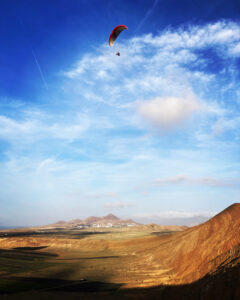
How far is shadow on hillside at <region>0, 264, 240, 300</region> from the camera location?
1623 cm

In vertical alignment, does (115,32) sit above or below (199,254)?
above

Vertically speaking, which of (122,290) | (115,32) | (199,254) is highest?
(115,32)

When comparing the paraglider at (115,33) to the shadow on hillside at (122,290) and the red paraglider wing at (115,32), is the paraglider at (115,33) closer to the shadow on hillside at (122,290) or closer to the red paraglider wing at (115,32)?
the red paraglider wing at (115,32)

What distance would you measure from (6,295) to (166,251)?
1320 inches

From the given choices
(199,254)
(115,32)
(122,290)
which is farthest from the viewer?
(115,32)

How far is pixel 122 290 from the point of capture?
25.2m

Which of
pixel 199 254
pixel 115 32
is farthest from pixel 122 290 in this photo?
pixel 115 32

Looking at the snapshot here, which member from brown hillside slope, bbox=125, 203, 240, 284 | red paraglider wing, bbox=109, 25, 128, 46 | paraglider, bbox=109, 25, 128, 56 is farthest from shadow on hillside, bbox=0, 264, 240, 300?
red paraglider wing, bbox=109, 25, 128, 46

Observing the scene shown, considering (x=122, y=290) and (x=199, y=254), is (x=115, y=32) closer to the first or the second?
(x=199, y=254)

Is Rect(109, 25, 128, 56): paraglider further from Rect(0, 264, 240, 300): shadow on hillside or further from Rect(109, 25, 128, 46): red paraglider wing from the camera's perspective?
Rect(0, 264, 240, 300): shadow on hillside

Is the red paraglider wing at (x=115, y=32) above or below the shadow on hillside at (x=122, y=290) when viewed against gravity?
above

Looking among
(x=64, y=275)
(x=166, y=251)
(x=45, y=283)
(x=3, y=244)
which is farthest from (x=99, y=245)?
(x=45, y=283)

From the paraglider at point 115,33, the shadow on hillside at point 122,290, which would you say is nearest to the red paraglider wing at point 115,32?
the paraglider at point 115,33

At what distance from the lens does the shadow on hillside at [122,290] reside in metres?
16.2
